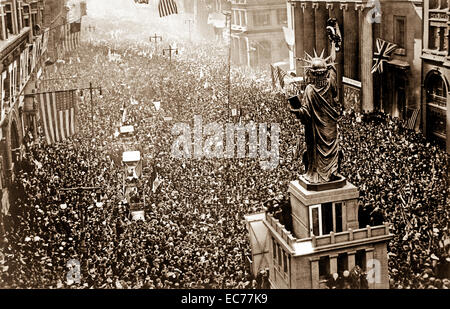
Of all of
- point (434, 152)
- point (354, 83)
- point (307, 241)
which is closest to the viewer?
point (307, 241)

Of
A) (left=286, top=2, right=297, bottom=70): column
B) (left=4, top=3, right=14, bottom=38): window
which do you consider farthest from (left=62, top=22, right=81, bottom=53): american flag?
(left=286, top=2, right=297, bottom=70): column

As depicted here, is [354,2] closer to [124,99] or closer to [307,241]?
[124,99]

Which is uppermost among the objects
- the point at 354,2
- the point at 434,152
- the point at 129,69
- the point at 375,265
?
the point at 354,2

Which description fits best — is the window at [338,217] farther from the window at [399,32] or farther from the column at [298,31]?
the column at [298,31]

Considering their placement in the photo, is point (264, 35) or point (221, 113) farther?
point (264, 35)

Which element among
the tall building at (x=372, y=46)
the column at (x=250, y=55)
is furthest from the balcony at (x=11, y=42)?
the column at (x=250, y=55)

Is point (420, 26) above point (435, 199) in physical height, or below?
above

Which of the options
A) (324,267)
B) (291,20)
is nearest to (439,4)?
(324,267)

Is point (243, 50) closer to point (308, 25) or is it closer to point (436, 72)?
point (308, 25)

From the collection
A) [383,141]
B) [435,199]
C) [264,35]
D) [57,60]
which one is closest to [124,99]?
[57,60]
